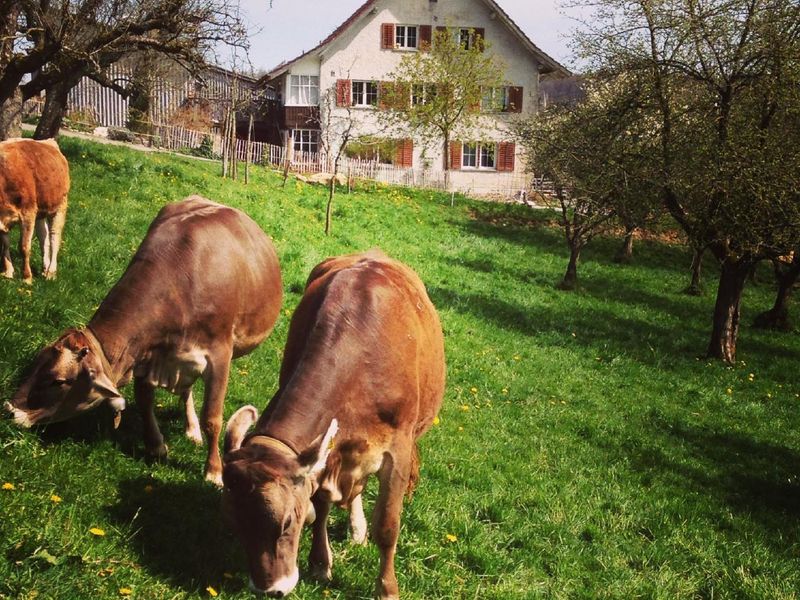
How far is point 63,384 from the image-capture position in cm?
483

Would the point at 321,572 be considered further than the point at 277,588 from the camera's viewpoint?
Yes

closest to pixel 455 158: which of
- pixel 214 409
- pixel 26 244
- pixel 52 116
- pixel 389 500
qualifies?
pixel 52 116

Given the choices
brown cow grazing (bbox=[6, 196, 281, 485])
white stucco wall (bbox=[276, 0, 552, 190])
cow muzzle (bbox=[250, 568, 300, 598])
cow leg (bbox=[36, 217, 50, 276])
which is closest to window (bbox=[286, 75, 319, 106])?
white stucco wall (bbox=[276, 0, 552, 190])

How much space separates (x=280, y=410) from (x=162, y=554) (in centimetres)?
136

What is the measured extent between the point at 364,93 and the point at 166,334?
1650 inches

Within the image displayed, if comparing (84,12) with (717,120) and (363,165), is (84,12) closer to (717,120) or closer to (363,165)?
(717,120)

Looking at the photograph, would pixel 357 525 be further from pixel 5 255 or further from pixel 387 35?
pixel 387 35

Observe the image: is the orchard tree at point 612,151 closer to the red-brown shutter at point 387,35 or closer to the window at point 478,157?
the window at point 478,157

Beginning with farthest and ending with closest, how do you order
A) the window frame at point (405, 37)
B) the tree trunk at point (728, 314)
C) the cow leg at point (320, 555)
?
1. the window frame at point (405, 37)
2. the tree trunk at point (728, 314)
3. the cow leg at point (320, 555)

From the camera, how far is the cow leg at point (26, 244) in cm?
862

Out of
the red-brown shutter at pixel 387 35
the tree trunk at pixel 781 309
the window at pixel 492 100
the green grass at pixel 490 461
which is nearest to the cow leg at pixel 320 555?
the green grass at pixel 490 461

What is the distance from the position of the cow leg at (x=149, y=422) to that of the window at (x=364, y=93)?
41.5 meters

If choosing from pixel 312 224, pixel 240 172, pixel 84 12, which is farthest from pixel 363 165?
pixel 84 12

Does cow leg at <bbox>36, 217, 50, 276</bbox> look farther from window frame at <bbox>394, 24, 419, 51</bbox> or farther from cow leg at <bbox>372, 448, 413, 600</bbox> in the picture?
window frame at <bbox>394, 24, 419, 51</bbox>
